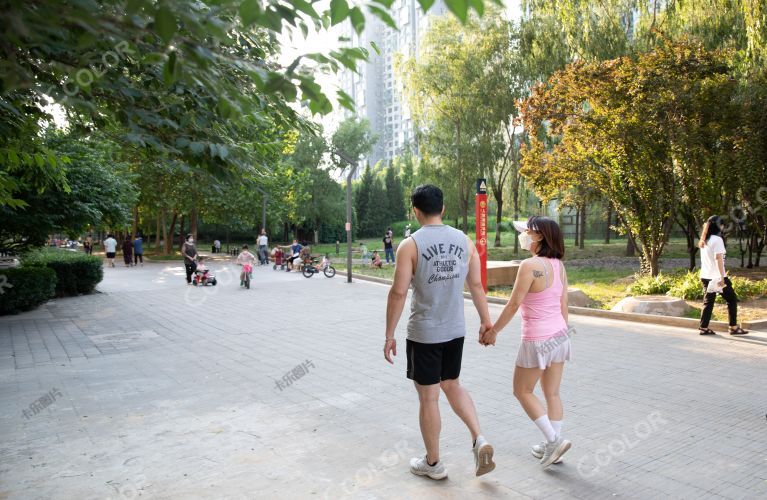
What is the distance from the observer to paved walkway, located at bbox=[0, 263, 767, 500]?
3881 mm

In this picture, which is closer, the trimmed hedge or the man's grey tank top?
the man's grey tank top

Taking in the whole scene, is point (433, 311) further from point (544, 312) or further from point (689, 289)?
point (689, 289)

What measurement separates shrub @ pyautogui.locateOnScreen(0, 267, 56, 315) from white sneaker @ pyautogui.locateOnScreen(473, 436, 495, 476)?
38.9ft

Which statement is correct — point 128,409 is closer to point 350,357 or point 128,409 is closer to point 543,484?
point 350,357

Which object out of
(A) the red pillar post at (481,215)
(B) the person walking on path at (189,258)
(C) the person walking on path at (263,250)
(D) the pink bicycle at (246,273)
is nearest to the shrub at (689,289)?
(A) the red pillar post at (481,215)

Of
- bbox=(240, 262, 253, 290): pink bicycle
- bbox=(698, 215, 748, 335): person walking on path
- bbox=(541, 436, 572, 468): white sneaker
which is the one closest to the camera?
bbox=(541, 436, 572, 468): white sneaker

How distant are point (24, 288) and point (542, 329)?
12493mm

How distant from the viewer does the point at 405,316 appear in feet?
37.6

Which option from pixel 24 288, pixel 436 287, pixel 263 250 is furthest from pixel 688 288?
pixel 263 250

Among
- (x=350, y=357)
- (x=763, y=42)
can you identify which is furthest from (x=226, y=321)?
(x=763, y=42)

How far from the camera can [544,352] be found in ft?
13.3

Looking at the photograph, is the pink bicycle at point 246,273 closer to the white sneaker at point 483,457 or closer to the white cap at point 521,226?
the white cap at point 521,226

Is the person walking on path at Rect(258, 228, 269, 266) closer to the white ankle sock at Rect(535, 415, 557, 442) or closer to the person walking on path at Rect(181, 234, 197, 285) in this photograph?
the person walking on path at Rect(181, 234, 197, 285)

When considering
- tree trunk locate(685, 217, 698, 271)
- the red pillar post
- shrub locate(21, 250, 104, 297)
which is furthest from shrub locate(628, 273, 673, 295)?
shrub locate(21, 250, 104, 297)
